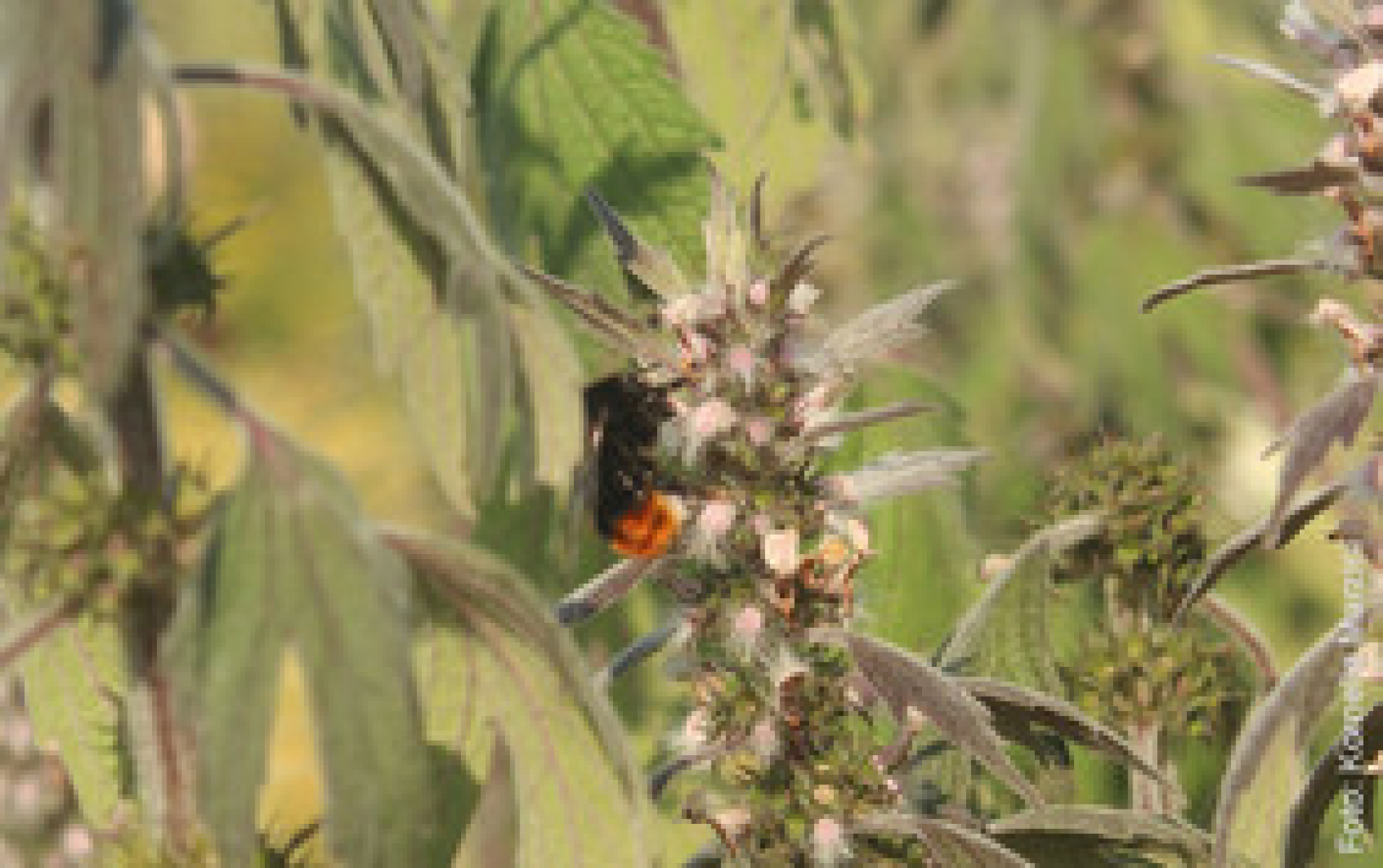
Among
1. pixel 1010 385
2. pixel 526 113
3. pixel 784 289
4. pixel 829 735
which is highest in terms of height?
pixel 526 113

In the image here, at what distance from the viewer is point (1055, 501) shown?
126cm

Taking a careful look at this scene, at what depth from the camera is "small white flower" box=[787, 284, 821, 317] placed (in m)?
1.01

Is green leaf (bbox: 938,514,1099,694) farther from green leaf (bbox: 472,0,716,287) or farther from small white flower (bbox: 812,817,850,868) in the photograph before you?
green leaf (bbox: 472,0,716,287)

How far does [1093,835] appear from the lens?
104 centimetres

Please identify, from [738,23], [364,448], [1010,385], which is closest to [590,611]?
[738,23]

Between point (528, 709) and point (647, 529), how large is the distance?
0.23 meters

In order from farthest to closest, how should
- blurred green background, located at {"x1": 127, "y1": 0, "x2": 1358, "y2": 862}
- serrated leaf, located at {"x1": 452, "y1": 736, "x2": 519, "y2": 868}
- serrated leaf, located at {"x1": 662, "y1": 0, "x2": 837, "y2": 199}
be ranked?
blurred green background, located at {"x1": 127, "y1": 0, "x2": 1358, "y2": 862}
serrated leaf, located at {"x1": 662, "y1": 0, "x2": 837, "y2": 199}
serrated leaf, located at {"x1": 452, "y1": 736, "x2": 519, "y2": 868}

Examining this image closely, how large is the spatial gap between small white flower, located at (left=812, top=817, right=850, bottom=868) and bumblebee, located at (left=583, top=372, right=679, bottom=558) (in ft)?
0.48

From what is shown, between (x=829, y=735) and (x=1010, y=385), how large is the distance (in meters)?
4.41

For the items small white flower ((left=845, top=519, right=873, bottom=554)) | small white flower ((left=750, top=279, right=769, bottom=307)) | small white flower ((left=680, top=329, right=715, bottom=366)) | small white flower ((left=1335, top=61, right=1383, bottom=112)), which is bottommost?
small white flower ((left=845, top=519, right=873, bottom=554))

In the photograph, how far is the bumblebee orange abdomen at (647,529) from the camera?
1028 mm

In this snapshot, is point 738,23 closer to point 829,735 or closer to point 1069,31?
point 829,735

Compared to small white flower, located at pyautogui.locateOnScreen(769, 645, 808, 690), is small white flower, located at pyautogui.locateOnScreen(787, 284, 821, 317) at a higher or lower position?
higher

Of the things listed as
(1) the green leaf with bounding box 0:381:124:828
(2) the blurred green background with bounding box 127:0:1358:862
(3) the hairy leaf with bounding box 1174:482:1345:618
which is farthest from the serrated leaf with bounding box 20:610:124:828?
(2) the blurred green background with bounding box 127:0:1358:862
